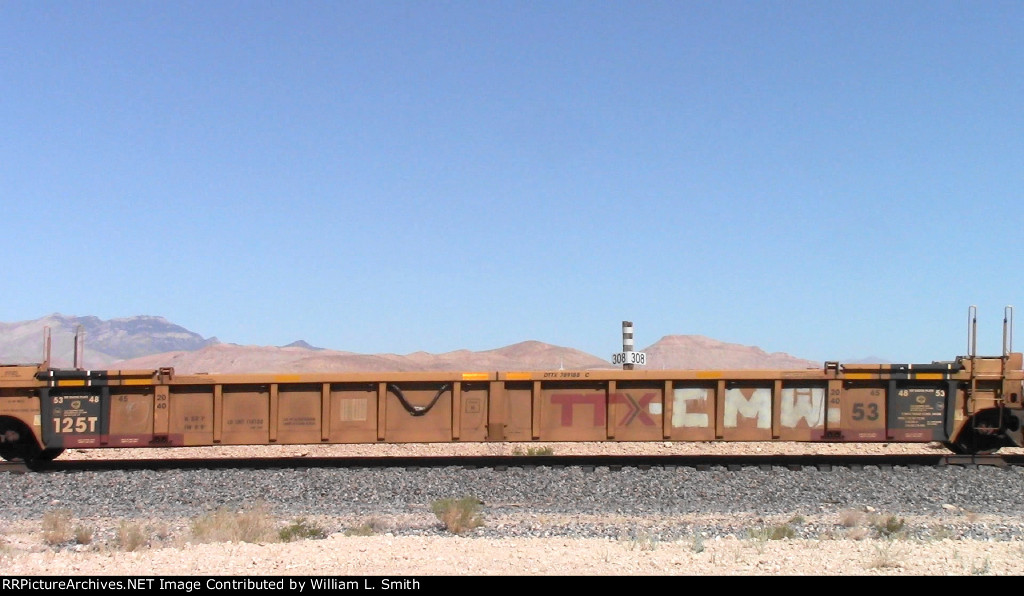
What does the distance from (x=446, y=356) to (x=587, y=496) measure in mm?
82832

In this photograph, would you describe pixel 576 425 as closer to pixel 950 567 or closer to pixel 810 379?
pixel 810 379

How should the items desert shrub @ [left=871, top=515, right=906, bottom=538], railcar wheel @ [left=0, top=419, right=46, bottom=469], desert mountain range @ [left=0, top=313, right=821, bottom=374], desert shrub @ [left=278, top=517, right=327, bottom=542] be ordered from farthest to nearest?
desert mountain range @ [left=0, top=313, right=821, bottom=374] → railcar wheel @ [left=0, top=419, right=46, bottom=469] → desert shrub @ [left=871, top=515, right=906, bottom=538] → desert shrub @ [left=278, top=517, right=327, bottom=542]

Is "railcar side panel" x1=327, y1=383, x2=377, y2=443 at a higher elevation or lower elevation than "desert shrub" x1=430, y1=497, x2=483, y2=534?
higher

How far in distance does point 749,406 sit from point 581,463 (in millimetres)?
3293

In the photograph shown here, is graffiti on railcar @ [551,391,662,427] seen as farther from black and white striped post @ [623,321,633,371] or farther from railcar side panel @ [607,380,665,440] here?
black and white striped post @ [623,321,633,371]

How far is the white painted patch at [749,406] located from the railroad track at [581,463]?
707 millimetres

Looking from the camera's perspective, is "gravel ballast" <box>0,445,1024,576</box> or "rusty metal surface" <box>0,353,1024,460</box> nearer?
"gravel ballast" <box>0,445,1024,576</box>

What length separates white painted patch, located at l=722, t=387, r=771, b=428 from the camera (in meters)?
17.1

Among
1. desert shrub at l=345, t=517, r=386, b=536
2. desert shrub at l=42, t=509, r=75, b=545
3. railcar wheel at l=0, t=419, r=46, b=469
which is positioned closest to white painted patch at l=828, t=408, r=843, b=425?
desert shrub at l=345, t=517, r=386, b=536

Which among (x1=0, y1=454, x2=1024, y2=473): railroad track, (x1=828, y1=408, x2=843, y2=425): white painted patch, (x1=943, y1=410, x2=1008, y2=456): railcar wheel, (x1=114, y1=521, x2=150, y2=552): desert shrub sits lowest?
(x1=0, y1=454, x2=1024, y2=473): railroad track

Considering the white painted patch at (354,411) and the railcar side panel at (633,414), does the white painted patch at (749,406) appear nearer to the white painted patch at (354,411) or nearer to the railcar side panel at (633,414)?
the railcar side panel at (633,414)

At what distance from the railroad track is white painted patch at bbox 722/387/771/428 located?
0.71 metres

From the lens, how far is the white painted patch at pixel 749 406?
674 inches

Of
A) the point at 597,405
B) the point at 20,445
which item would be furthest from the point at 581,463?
the point at 20,445
